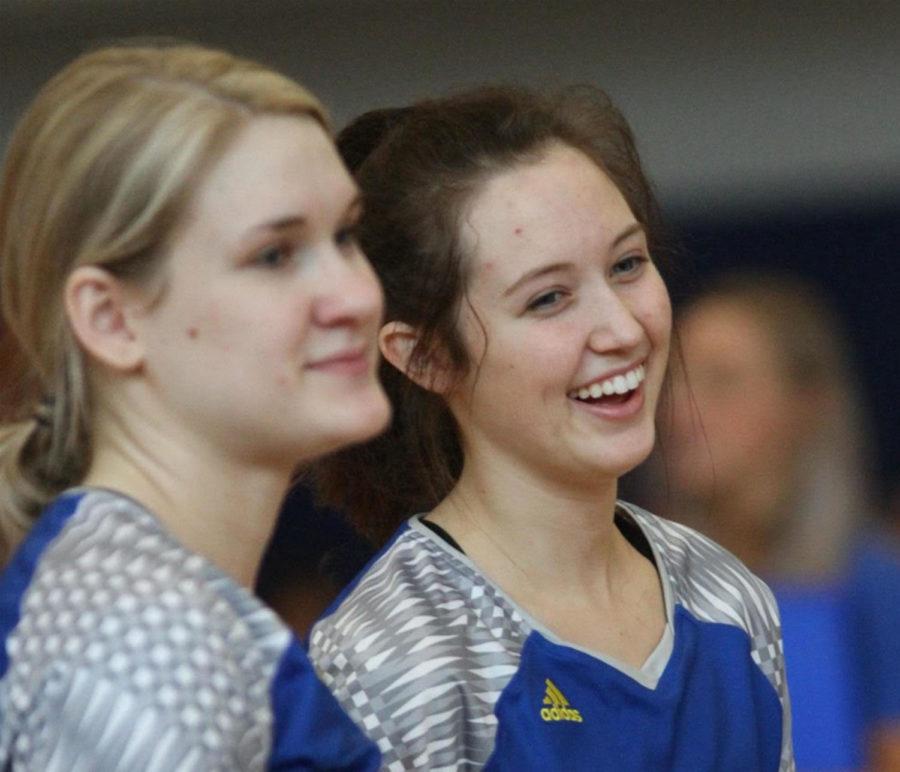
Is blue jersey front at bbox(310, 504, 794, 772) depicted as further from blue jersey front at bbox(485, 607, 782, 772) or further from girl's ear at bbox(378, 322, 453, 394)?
girl's ear at bbox(378, 322, 453, 394)

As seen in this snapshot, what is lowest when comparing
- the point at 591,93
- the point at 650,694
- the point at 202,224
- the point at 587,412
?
the point at 650,694

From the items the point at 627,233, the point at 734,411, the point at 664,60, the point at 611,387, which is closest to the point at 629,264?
the point at 627,233

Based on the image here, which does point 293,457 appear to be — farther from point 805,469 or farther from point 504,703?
point 805,469

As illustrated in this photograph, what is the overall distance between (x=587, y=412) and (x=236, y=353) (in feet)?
2.00

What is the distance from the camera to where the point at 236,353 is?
1443mm

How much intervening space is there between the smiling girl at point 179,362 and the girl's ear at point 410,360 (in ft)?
1.68

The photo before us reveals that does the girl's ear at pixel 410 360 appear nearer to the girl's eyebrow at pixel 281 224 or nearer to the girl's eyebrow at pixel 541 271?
the girl's eyebrow at pixel 541 271

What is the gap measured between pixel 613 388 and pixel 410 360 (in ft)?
0.79

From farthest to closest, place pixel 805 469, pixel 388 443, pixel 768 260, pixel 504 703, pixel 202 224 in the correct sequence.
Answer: pixel 768 260 < pixel 805 469 < pixel 388 443 < pixel 504 703 < pixel 202 224

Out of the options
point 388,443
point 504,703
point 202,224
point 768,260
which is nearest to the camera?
point 202,224

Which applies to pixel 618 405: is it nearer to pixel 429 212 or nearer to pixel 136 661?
pixel 429 212

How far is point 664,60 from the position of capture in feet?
15.6

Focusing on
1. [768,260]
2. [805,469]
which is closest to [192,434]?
[805,469]

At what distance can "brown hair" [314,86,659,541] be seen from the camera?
2021 millimetres
